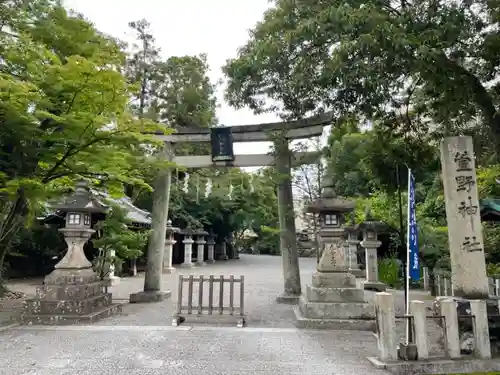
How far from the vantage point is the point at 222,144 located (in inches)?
396

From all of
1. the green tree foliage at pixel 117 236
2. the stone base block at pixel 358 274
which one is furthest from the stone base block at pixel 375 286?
the green tree foliage at pixel 117 236

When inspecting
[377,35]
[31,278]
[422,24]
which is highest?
[422,24]

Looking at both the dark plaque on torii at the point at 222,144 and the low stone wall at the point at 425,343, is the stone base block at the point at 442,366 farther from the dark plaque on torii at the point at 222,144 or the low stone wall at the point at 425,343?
the dark plaque on torii at the point at 222,144

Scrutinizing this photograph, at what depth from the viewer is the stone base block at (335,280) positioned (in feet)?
23.5

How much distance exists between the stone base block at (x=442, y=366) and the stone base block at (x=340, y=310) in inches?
89.0

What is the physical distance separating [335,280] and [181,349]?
3.35 meters

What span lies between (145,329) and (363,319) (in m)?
4.15

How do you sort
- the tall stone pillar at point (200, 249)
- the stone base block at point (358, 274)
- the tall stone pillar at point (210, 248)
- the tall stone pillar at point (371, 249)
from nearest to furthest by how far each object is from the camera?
the tall stone pillar at point (371, 249) → the stone base block at point (358, 274) → the tall stone pillar at point (200, 249) → the tall stone pillar at point (210, 248)

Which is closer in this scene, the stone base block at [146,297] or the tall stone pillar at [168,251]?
the stone base block at [146,297]

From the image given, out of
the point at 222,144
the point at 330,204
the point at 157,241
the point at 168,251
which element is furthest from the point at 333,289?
the point at 168,251

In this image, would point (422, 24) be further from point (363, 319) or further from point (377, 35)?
point (363, 319)

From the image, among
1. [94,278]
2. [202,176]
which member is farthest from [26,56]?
[202,176]

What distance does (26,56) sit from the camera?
6.42 metres

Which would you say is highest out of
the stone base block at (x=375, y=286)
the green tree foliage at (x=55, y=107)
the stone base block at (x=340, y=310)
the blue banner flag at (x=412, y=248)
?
the green tree foliage at (x=55, y=107)
